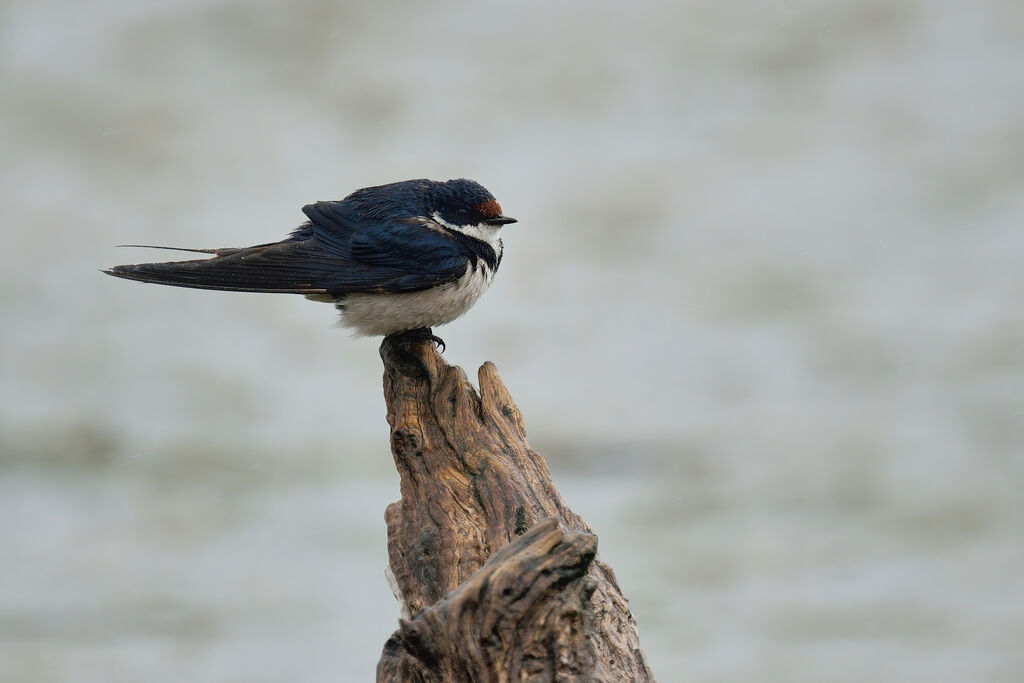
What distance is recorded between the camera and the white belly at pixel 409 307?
3.21m

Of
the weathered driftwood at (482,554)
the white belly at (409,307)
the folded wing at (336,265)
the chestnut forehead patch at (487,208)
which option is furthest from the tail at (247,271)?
the chestnut forehead patch at (487,208)

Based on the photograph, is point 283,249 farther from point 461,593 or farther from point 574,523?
point 461,593

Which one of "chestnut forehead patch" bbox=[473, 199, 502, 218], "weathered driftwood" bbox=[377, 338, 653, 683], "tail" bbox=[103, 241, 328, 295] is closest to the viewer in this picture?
"weathered driftwood" bbox=[377, 338, 653, 683]

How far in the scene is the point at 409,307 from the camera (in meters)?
3.21

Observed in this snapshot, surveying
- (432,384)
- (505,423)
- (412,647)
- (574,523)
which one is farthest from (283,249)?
(412,647)

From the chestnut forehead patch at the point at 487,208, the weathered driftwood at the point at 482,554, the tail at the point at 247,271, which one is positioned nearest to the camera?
the weathered driftwood at the point at 482,554

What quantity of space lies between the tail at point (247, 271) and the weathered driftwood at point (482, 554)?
30 cm

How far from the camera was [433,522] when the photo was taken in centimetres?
255

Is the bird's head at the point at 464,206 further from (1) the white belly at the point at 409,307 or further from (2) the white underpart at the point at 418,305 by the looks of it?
(1) the white belly at the point at 409,307

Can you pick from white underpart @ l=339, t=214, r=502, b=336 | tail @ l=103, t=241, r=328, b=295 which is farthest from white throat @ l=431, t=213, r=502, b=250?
tail @ l=103, t=241, r=328, b=295

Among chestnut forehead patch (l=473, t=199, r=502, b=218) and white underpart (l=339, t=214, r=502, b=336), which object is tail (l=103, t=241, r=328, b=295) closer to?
white underpart (l=339, t=214, r=502, b=336)

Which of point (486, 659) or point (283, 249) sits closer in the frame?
point (486, 659)

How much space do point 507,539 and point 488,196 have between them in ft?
3.94

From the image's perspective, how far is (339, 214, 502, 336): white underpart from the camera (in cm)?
321
